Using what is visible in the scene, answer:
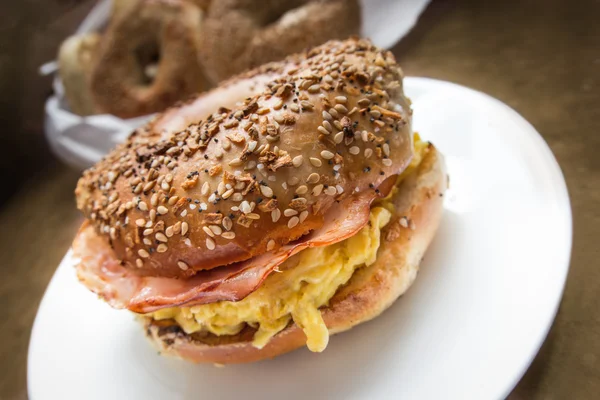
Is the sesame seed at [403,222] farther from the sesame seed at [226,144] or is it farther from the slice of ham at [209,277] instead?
the sesame seed at [226,144]

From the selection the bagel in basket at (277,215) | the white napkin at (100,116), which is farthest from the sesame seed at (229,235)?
the white napkin at (100,116)

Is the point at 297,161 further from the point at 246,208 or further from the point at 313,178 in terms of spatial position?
the point at 246,208

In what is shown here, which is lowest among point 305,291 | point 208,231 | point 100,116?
point 100,116

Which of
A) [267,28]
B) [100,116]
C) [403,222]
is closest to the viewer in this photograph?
[403,222]

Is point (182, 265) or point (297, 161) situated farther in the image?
point (182, 265)

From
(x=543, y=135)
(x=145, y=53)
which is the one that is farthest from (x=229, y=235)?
(x=145, y=53)
